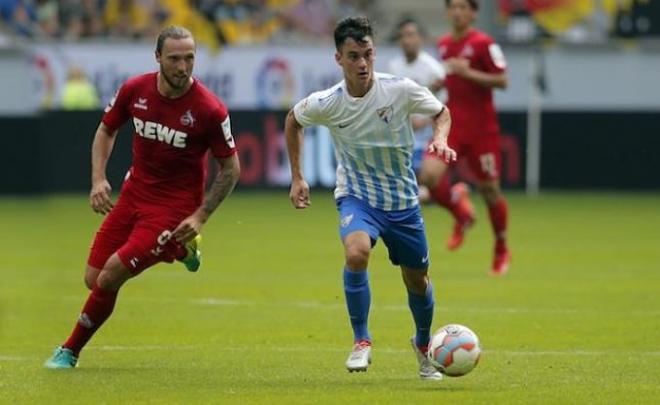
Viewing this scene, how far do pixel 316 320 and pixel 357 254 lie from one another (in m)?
3.48

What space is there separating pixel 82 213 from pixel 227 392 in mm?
16340

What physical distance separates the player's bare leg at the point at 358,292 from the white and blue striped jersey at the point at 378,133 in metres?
0.40

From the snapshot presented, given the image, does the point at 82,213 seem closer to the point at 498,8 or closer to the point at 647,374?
the point at 498,8

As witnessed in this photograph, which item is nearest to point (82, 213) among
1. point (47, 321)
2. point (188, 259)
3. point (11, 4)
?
point (11, 4)

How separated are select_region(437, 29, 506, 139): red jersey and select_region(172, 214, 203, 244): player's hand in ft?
23.9

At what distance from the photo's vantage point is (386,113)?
10.2 m

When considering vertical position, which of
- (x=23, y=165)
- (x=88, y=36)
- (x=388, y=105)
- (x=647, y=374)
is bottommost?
(x=23, y=165)

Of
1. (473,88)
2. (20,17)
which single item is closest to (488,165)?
(473,88)

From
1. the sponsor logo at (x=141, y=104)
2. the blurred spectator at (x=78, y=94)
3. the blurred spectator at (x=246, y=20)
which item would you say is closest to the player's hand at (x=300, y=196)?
the sponsor logo at (x=141, y=104)

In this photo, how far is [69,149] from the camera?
2878 centimetres

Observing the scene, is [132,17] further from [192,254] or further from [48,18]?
[192,254]

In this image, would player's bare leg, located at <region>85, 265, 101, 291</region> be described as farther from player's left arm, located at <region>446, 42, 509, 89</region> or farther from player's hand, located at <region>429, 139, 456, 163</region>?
player's left arm, located at <region>446, 42, 509, 89</region>

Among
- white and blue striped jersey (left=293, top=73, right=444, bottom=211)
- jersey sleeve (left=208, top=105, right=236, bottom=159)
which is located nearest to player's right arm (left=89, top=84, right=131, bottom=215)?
jersey sleeve (left=208, top=105, right=236, bottom=159)

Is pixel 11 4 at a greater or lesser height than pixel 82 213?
greater
